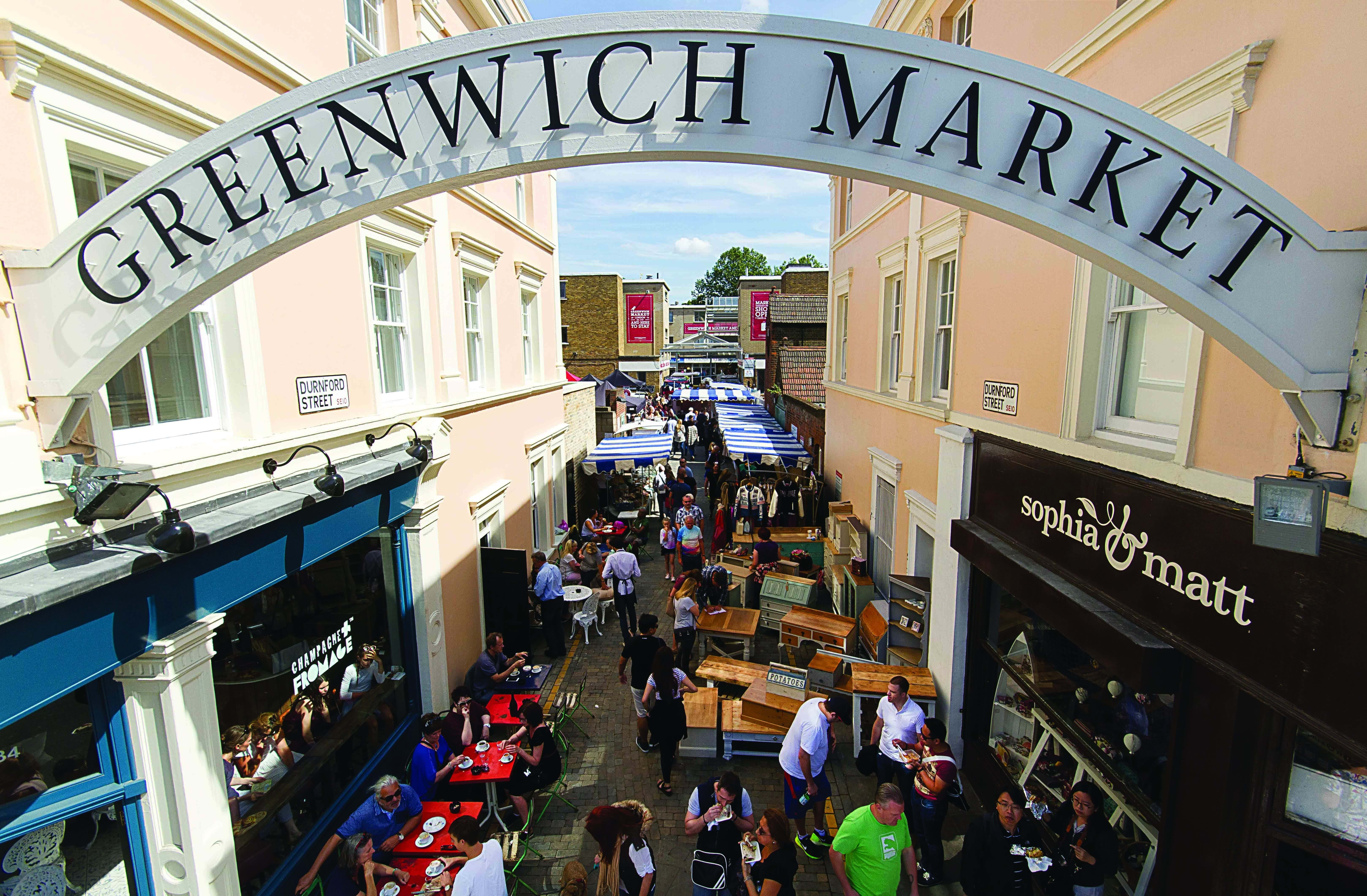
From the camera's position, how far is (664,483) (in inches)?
611

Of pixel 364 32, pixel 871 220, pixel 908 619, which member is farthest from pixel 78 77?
pixel 871 220

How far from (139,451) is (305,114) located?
234cm

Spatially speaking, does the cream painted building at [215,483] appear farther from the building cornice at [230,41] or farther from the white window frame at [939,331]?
the white window frame at [939,331]

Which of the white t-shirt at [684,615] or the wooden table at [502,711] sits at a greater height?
the white t-shirt at [684,615]

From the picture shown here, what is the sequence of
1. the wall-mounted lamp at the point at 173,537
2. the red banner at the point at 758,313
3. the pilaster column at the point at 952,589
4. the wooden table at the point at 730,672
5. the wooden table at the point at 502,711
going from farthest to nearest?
the red banner at the point at 758,313, the wooden table at the point at 730,672, the wooden table at the point at 502,711, the pilaster column at the point at 952,589, the wall-mounted lamp at the point at 173,537

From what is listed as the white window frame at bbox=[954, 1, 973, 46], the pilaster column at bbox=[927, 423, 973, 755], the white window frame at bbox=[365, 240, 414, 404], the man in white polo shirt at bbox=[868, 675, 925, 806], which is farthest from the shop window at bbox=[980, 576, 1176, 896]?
the white window frame at bbox=[365, 240, 414, 404]

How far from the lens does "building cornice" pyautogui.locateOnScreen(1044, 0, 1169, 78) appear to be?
392cm

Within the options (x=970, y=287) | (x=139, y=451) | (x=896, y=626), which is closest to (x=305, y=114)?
(x=139, y=451)

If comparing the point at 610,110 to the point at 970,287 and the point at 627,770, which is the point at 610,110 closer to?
the point at 970,287

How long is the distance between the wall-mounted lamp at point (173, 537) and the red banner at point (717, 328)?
2377 inches

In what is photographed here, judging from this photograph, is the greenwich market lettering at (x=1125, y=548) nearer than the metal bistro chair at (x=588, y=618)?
Yes

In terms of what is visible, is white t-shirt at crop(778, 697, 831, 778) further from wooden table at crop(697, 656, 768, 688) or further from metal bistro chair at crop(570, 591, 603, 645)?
metal bistro chair at crop(570, 591, 603, 645)

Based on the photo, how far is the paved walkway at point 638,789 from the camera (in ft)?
17.3

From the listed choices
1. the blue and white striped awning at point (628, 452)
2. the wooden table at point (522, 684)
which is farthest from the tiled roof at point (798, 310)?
A: the wooden table at point (522, 684)
